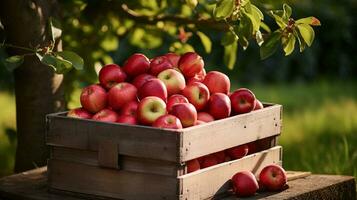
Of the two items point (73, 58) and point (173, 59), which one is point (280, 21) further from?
point (73, 58)

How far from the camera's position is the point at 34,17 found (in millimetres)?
3580

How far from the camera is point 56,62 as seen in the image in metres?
2.88

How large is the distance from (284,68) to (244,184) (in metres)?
5.49

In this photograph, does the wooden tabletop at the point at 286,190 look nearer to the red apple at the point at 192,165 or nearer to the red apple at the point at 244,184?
the red apple at the point at 244,184

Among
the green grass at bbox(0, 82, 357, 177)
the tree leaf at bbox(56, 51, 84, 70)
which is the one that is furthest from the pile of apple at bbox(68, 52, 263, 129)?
the green grass at bbox(0, 82, 357, 177)

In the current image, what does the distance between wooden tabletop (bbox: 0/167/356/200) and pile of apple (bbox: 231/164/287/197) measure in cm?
3

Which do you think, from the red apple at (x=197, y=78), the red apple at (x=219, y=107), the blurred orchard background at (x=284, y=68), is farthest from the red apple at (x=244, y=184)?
the blurred orchard background at (x=284, y=68)

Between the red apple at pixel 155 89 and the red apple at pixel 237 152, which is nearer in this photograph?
the red apple at pixel 155 89

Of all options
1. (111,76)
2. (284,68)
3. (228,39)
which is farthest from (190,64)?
(284,68)

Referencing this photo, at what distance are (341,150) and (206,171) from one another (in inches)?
66.3

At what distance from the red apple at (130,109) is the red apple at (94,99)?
11 centimetres

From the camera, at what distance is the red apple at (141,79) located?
3.03m

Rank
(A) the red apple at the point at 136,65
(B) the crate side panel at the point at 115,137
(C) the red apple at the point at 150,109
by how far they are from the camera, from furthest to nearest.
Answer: (A) the red apple at the point at 136,65
(C) the red apple at the point at 150,109
(B) the crate side panel at the point at 115,137

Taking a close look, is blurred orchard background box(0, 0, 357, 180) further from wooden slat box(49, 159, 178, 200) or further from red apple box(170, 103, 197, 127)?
wooden slat box(49, 159, 178, 200)
